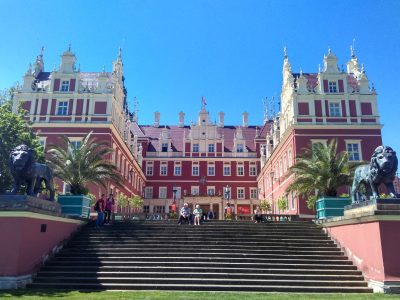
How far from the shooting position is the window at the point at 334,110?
108 feet

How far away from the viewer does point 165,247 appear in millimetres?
15367

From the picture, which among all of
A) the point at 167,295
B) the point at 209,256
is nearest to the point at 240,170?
the point at 209,256

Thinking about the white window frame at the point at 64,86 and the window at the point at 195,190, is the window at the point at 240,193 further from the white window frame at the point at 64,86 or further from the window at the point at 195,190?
the white window frame at the point at 64,86

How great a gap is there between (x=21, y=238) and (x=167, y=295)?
550cm

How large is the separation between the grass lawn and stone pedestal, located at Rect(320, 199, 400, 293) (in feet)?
3.17

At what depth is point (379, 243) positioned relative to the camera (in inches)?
470

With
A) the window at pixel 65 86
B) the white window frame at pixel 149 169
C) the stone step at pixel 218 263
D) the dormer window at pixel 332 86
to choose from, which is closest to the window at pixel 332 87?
the dormer window at pixel 332 86

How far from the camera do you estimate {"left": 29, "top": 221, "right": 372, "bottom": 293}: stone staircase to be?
12.3 metres

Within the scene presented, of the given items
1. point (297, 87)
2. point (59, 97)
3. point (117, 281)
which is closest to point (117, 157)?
point (59, 97)

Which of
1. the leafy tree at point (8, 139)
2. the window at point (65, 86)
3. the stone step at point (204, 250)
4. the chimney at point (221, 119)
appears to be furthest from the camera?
the chimney at point (221, 119)

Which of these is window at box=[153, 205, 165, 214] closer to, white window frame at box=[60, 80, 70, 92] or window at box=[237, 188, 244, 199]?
window at box=[237, 188, 244, 199]

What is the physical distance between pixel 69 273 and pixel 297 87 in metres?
27.0

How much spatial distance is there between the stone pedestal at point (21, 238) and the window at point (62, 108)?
21.0 m

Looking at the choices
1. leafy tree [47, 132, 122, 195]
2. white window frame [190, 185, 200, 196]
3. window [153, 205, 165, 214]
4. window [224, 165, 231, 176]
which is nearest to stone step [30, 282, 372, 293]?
leafy tree [47, 132, 122, 195]
